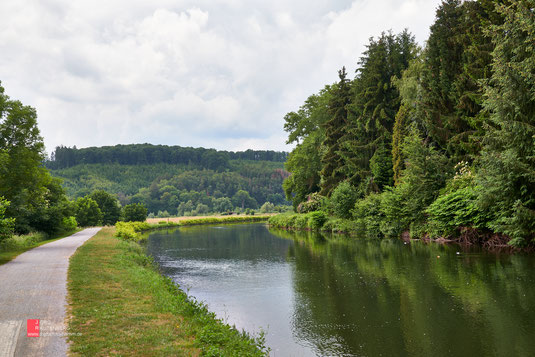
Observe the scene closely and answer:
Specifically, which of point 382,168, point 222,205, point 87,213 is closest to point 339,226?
point 382,168

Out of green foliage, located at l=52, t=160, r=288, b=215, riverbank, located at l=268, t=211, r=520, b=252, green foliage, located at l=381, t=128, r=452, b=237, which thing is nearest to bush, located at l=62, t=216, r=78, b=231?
riverbank, located at l=268, t=211, r=520, b=252

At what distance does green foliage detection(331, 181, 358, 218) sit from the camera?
35.0 meters

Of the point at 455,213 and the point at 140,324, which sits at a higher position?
the point at 455,213

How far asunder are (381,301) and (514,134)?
11.1 metres

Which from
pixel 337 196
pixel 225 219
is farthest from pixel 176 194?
pixel 337 196

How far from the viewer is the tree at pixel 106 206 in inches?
2216

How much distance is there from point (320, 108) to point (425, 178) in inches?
949

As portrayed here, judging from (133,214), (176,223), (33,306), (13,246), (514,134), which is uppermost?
(514,134)

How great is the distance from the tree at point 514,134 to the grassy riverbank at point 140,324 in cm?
1391

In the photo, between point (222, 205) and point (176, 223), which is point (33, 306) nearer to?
point (176, 223)

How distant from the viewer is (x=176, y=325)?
6953 millimetres

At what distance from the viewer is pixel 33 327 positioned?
6164mm

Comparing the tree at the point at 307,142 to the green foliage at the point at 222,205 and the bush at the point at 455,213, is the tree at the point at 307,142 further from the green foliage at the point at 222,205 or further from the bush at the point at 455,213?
the green foliage at the point at 222,205

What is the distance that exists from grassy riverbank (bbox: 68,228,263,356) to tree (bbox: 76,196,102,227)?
4369 cm
